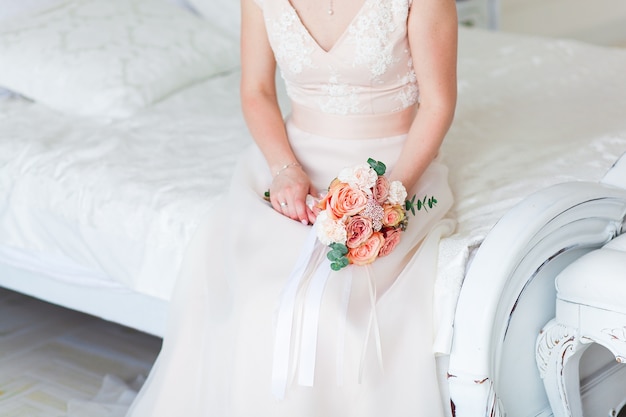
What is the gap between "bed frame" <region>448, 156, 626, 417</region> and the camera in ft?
5.70

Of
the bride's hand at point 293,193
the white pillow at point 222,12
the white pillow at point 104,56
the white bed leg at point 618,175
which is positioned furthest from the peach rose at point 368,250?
the white pillow at point 222,12

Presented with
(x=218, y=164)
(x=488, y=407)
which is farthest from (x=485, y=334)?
(x=218, y=164)

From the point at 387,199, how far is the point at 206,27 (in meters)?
1.78

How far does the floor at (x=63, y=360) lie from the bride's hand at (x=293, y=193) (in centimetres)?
83

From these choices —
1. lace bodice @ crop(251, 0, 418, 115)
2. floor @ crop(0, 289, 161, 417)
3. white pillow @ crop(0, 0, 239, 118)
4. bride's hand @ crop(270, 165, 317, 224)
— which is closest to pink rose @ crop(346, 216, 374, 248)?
bride's hand @ crop(270, 165, 317, 224)

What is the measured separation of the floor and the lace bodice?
1.03 meters

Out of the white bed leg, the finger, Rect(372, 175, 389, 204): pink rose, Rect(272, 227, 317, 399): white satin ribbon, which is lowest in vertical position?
Rect(272, 227, 317, 399): white satin ribbon

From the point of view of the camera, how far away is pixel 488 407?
173 cm

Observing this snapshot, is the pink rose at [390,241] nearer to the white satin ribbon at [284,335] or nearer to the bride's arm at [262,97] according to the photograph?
the white satin ribbon at [284,335]

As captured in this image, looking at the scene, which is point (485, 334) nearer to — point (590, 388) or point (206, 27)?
point (590, 388)

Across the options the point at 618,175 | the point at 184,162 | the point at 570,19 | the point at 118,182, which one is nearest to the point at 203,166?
the point at 184,162

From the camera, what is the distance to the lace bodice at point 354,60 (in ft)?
7.01

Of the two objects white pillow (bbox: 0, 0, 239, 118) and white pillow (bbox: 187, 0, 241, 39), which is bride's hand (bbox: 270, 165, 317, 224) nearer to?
white pillow (bbox: 0, 0, 239, 118)

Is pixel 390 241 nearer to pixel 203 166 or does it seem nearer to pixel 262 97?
pixel 262 97
